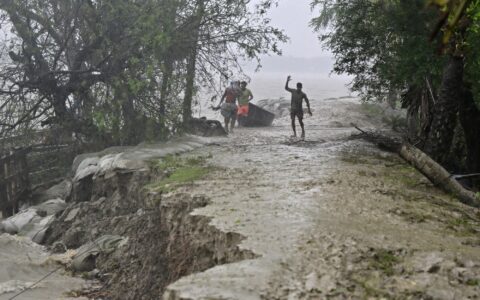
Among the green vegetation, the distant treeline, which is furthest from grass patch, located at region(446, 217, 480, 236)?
the distant treeline

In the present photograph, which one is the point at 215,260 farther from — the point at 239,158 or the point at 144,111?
the point at 144,111

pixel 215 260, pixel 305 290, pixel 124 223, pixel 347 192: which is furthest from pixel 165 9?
pixel 305 290

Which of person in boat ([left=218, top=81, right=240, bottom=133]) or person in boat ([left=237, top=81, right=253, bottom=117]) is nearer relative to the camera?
person in boat ([left=218, top=81, right=240, bottom=133])

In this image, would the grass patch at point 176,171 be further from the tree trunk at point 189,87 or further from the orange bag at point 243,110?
the orange bag at point 243,110

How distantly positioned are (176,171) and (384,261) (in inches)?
218

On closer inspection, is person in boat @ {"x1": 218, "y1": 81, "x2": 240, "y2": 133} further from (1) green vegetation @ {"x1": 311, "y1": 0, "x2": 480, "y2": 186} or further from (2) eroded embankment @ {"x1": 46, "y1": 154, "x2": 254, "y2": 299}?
(2) eroded embankment @ {"x1": 46, "y1": 154, "x2": 254, "y2": 299}

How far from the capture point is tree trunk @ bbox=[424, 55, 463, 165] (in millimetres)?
9281

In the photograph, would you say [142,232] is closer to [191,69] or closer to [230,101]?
[191,69]

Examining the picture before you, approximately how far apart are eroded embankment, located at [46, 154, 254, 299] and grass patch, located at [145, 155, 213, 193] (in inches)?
0.9

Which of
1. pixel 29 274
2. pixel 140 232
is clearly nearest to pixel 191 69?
pixel 140 232

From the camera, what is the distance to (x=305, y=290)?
4023 millimetres

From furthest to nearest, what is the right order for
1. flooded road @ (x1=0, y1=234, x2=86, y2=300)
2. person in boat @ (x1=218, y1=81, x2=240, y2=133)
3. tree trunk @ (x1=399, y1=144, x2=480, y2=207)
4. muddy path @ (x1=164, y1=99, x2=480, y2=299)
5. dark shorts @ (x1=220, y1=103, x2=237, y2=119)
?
dark shorts @ (x1=220, y1=103, x2=237, y2=119) < person in boat @ (x1=218, y1=81, x2=240, y2=133) < flooded road @ (x1=0, y1=234, x2=86, y2=300) < tree trunk @ (x1=399, y1=144, x2=480, y2=207) < muddy path @ (x1=164, y1=99, x2=480, y2=299)

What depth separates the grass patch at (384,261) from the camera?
4465 millimetres

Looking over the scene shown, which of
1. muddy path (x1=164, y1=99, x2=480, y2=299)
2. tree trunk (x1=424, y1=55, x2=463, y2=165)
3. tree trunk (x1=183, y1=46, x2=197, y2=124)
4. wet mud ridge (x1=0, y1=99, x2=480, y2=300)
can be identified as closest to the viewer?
muddy path (x1=164, y1=99, x2=480, y2=299)
